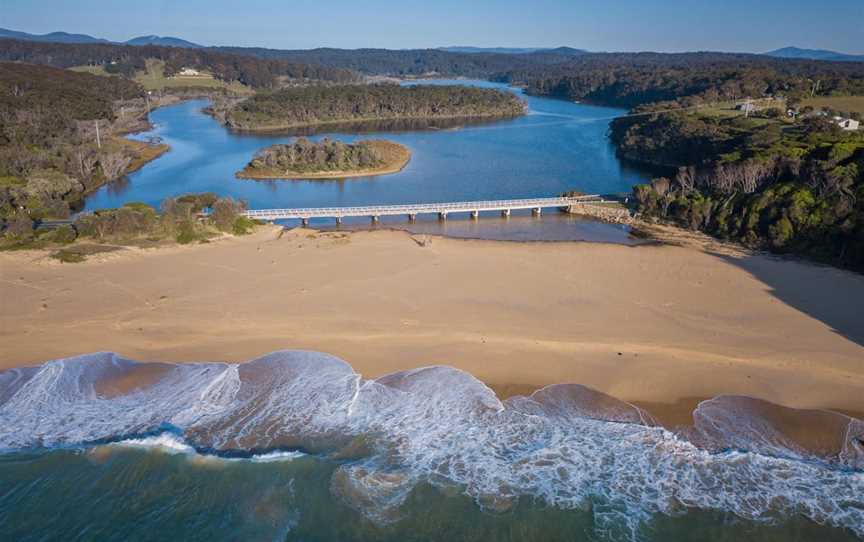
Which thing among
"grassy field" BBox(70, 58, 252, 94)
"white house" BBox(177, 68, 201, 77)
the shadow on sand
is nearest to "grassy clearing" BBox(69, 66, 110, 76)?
"grassy field" BBox(70, 58, 252, 94)

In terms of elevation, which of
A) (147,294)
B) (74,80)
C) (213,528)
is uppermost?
(74,80)

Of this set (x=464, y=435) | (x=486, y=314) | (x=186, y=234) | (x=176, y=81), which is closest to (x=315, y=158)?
(x=186, y=234)

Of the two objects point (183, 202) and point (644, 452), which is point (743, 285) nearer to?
point (644, 452)

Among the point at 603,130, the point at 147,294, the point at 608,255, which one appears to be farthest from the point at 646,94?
the point at 147,294

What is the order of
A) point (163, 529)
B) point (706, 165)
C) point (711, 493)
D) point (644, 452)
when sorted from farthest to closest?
point (706, 165)
point (644, 452)
point (711, 493)
point (163, 529)

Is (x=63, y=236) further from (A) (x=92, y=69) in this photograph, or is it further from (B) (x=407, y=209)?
(A) (x=92, y=69)

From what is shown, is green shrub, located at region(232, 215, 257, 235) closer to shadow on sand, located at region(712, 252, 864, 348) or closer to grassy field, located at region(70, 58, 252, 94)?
shadow on sand, located at region(712, 252, 864, 348)

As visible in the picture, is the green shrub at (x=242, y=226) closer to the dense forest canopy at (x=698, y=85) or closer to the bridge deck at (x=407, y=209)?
the bridge deck at (x=407, y=209)
